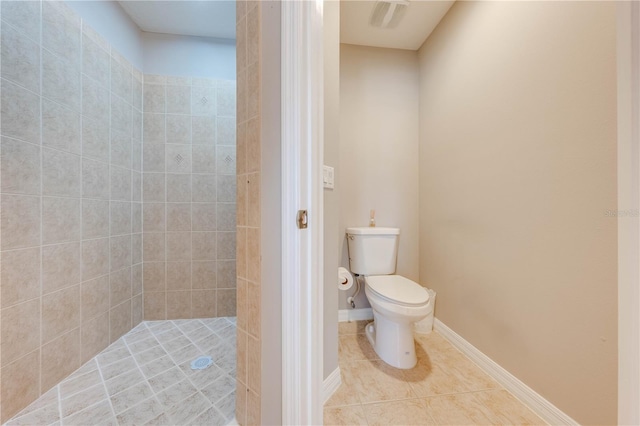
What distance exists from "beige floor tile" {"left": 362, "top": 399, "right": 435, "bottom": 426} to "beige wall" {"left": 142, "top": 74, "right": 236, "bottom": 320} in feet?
4.35

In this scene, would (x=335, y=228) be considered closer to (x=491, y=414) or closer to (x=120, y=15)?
(x=491, y=414)

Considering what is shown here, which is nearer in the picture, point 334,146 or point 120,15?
point 334,146

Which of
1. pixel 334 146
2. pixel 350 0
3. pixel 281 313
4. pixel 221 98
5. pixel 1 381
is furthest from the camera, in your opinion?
pixel 221 98

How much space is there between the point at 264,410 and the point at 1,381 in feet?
3.83

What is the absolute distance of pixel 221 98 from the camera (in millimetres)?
1895

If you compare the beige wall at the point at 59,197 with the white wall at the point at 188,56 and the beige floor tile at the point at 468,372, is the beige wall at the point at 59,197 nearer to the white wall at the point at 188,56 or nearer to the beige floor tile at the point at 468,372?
the white wall at the point at 188,56

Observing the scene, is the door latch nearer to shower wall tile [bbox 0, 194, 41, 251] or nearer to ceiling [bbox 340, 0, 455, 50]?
shower wall tile [bbox 0, 194, 41, 251]

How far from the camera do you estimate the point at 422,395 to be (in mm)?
1161

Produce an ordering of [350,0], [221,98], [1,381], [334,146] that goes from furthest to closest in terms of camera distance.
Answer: [221,98], [350,0], [334,146], [1,381]

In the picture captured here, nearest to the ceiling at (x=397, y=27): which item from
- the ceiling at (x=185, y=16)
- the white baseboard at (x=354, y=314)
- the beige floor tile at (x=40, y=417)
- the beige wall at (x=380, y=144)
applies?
the beige wall at (x=380, y=144)

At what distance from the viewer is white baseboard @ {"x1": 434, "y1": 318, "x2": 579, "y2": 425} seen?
0.99 metres

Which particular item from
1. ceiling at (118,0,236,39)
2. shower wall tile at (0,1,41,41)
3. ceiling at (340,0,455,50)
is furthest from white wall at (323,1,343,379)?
shower wall tile at (0,1,41,41)

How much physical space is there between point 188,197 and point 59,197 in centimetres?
73

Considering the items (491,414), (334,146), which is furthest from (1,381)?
(491,414)
